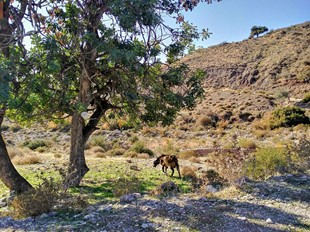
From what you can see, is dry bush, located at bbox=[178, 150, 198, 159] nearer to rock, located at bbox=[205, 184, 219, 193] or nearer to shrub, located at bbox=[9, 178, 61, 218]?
rock, located at bbox=[205, 184, 219, 193]

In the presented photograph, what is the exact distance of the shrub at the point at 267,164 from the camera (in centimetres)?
1014

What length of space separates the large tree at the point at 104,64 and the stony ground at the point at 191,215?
5.57ft

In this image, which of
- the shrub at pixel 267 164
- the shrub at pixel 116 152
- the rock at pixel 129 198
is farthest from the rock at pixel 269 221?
the shrub at pixel 116 152

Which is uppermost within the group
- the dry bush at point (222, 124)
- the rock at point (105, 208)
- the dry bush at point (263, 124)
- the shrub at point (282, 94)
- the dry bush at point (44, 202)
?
the shrub at point (282, 94)

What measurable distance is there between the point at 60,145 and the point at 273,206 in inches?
1037

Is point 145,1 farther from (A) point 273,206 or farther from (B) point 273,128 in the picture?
(B) point 273,128

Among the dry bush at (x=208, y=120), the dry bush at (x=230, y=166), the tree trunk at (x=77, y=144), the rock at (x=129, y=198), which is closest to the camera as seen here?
the rock at (x=129, y=198)

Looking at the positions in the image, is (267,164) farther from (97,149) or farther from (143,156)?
(97,149)

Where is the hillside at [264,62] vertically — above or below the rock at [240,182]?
above

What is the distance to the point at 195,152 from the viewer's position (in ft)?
73.0

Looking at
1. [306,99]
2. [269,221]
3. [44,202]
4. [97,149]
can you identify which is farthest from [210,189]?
[306,99]

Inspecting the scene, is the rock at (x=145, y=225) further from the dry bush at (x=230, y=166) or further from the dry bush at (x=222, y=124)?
the dry bush at (x=222, y=124)

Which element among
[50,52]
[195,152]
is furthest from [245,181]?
[195,152]

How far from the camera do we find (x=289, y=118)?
31828 mm
